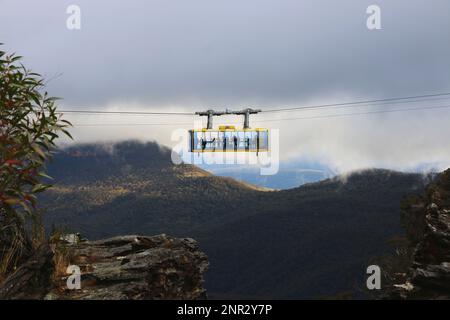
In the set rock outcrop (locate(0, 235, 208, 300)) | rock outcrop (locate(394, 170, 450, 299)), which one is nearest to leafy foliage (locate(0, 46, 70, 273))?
rock outcrop (locate(0, 235, 208, 300))

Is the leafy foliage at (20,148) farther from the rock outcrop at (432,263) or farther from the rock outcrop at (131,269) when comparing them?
the rock outcrop at (432,263)

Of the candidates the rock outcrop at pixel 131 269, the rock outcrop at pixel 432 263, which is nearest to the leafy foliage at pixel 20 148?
the rock outcrop at pixel 131 269

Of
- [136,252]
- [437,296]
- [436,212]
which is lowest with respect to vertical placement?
[437,296]

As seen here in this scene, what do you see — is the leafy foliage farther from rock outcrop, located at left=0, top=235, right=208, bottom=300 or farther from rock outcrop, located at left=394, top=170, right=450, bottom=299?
rock outcrop, located at left=394, top=170, right=450, bottom=299

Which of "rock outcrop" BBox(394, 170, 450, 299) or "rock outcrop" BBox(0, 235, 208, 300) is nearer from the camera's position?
"rock outcrop" BBox(0, 235, 208, 300)

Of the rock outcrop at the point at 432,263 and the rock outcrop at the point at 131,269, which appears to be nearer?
the rock outcrop at the point at 131,269
